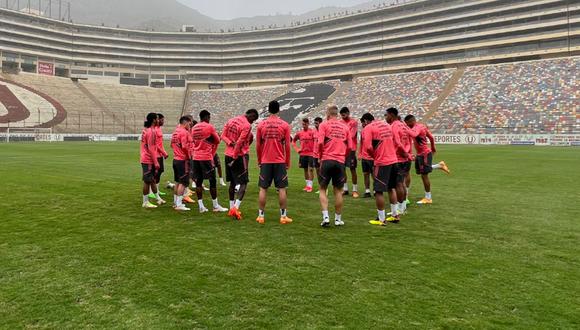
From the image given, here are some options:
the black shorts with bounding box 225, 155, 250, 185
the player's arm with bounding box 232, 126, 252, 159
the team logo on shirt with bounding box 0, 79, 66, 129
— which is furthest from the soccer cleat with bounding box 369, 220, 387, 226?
the team logo on shirt with bounding box 0, 79, 66, 129

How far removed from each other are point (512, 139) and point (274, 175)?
43.9 meters

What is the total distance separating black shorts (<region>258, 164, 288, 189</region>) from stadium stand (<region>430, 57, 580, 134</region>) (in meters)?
46.3

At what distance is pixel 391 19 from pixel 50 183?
9027 centimetres

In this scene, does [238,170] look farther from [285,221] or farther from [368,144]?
[368,144]

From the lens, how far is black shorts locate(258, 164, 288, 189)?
7746 mm

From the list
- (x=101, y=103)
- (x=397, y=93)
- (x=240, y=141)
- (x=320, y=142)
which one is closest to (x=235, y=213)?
(x=240, y=141)

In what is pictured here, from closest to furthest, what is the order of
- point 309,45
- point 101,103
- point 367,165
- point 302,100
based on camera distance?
point 367,165 → point 302,100 → point 101,103 → point 309,45

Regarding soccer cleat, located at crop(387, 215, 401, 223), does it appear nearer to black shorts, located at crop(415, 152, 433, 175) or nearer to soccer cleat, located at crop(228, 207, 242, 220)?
black shorts, located at crop(415, 152, 433, 175)

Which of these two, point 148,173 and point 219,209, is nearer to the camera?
point 219,209

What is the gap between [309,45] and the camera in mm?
106562

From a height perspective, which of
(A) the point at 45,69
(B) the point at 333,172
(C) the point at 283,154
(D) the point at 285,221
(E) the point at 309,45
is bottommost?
(D) the point at 285,221

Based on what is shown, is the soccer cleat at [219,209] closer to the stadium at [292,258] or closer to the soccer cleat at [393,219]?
the stadium at [292,258]

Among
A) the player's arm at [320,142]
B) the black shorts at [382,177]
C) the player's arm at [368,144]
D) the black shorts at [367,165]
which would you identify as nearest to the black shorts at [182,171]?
the player's arm at [320,142]

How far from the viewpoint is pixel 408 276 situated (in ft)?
15.8
